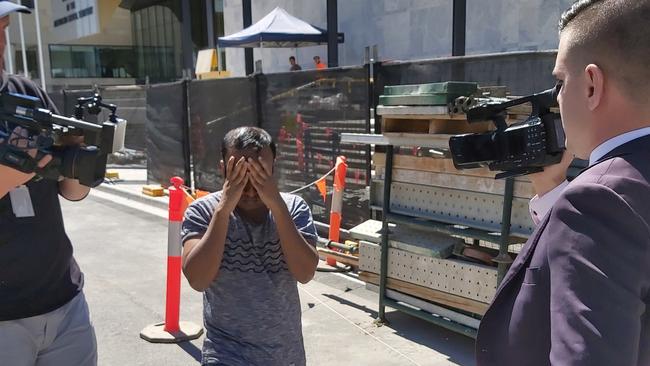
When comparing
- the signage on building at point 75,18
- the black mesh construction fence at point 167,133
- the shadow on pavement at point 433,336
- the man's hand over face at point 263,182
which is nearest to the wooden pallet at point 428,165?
the shadow on pavement at point 433,336

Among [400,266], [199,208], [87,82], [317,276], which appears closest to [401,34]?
[317,276]

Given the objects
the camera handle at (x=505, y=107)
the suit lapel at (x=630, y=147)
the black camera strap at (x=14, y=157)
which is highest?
the camera handle at (x=505, y=107)

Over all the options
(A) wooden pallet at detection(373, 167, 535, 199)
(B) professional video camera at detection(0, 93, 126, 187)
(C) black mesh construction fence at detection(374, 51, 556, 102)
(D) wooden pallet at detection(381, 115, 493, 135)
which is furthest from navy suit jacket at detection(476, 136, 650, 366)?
(C) black mesh construction fence at detection(374, 51, 556, 102)

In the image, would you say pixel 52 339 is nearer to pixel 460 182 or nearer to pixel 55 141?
pixel 55 141

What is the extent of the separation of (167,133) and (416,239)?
24.4 ft

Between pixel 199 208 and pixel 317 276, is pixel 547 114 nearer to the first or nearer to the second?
pixel 199 208

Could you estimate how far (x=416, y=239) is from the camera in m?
4.60

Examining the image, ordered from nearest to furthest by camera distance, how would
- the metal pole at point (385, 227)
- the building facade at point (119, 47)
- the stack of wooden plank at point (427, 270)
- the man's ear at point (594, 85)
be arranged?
the man's ear at point (594, 85)
the stack of wooden plank at point (427, 270)
the metal pole at point (385, 227)
the building facade at point (119, 47)

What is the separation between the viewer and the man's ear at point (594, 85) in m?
1.11

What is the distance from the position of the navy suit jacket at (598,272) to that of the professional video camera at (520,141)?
1.66 feet

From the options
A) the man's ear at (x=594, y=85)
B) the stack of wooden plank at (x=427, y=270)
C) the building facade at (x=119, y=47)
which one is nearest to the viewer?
the man's ear at (x=594, y=85)

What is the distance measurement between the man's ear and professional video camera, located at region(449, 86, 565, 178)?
0.37 m

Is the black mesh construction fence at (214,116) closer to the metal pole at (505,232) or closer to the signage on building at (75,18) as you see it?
the metal pole at (505,232)

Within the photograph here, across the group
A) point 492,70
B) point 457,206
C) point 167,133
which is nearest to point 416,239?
point 457,206
